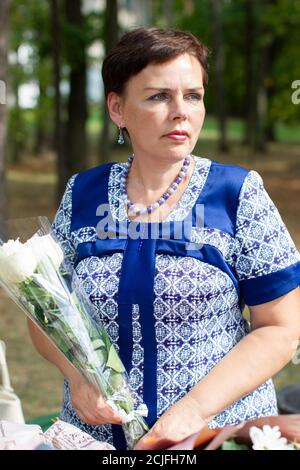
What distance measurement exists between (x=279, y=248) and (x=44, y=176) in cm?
2155

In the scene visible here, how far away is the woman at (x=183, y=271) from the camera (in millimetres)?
2594

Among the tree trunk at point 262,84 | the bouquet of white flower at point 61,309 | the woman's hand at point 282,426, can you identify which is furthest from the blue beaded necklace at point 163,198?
the tree trunk at point 262,84

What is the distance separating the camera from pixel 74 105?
17.0 m

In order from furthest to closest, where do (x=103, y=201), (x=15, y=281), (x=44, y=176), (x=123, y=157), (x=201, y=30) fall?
(x=201, y=30) → (x=123, y=157) → (x=44, y=176) → (x=103, y=201) → (x=15, y=281)

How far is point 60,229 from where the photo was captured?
114 inches

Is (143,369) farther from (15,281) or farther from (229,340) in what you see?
(15,281)

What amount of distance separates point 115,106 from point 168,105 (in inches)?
11.2

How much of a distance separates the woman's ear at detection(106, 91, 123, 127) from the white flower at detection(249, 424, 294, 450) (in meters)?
1.12

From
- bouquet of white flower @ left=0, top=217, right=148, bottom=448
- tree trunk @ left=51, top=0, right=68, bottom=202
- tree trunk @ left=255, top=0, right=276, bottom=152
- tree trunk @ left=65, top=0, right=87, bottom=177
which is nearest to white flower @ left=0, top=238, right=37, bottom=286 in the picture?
bouquet of white flower @ left=0, top=217, right=148, bottom=448

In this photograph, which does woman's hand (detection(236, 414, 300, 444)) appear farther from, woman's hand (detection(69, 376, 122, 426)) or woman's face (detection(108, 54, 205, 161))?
woman's face (detection(108, 54, 205, 161))

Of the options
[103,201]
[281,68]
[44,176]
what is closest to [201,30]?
[281,68]

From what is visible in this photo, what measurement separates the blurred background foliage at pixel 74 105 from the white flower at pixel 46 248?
2.23 metres

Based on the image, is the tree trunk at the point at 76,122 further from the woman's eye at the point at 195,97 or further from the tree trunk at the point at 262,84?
the woman's eye at the point at 195,97

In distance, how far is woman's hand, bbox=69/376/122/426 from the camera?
250cm
